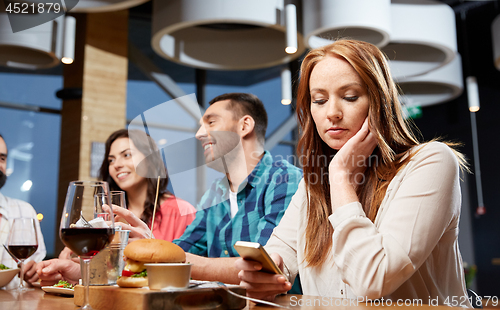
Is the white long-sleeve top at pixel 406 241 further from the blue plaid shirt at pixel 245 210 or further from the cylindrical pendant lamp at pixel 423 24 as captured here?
the cylindrical pendant lamp at pixel 423 24

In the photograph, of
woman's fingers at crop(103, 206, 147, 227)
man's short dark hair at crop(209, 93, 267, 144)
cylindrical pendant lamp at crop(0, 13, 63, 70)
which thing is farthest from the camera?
cylindrical pendant lamp at crop(0, 13, 63, 70)

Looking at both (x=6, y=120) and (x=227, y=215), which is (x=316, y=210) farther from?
(x=6, y=120)

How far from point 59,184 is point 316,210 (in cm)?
440

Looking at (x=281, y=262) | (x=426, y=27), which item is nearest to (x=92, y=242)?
(x=281, y=262)

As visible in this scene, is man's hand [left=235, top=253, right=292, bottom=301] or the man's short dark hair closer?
man's hand [left=235, top=253, right=292, bottom=301]

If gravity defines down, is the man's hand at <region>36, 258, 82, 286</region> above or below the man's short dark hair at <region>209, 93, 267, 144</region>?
below

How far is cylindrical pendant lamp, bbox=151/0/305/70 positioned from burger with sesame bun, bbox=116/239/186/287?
260 centimetres

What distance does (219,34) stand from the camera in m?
3.88

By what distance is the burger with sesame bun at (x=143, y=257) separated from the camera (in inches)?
31.5

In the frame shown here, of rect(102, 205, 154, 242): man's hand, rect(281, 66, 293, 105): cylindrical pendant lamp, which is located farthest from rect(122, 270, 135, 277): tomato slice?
rect(281, 66, 293, 105): cylindrical pendant lamp

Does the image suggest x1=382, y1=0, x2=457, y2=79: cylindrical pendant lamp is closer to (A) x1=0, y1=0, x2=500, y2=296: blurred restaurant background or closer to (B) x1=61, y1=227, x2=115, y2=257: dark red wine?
(A) x1=0, y1=0, x2=500, y2=296: blurred restaurant background

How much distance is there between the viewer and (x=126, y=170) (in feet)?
9.00


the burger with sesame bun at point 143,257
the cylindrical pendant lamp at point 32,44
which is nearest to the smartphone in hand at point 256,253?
the burger with sesame bun at point 143,257

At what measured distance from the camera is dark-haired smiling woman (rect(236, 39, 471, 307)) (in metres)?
0.97
